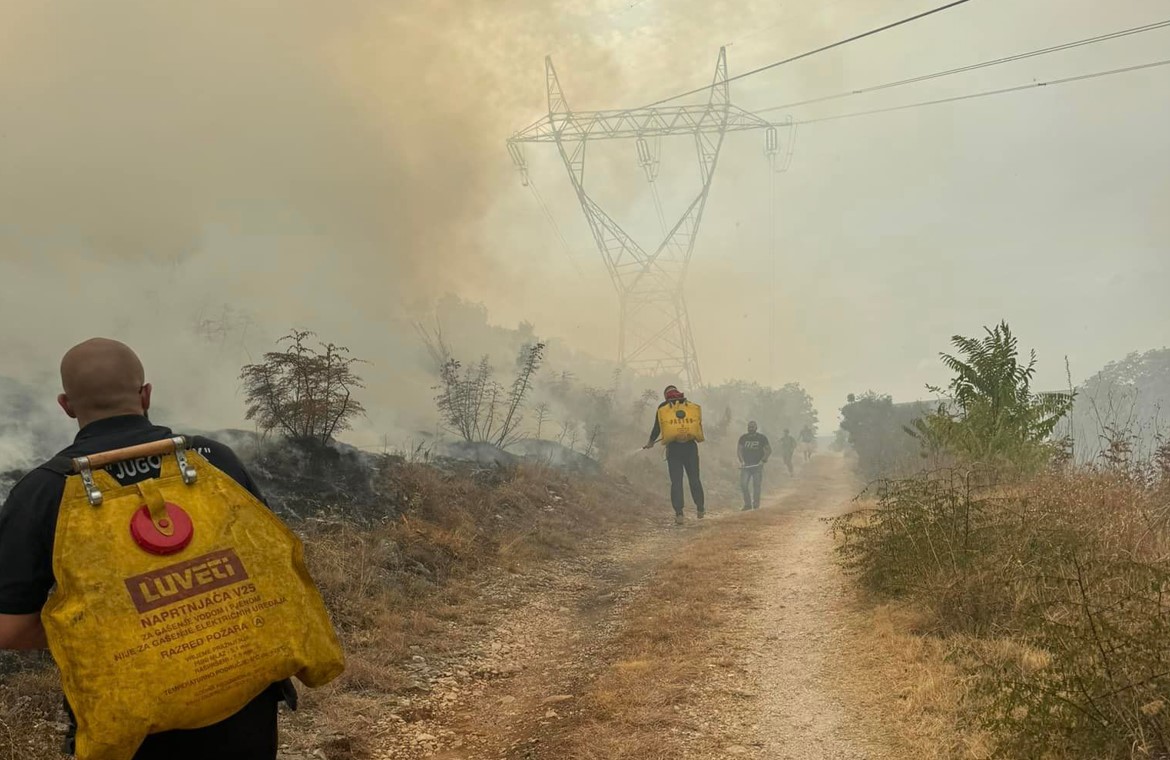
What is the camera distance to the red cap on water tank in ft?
5.50

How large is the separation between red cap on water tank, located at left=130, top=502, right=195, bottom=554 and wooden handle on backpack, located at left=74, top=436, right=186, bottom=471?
0.15 metres

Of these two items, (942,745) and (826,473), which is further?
(826,473)

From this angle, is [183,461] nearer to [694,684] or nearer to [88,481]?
[88,481]

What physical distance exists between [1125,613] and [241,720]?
361 centimetres

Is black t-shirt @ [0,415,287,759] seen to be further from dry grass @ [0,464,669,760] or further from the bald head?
dry grass @ [0,464,669,760]

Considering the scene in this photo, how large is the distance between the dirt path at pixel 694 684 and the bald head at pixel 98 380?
2.56 metres

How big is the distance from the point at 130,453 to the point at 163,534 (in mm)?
227

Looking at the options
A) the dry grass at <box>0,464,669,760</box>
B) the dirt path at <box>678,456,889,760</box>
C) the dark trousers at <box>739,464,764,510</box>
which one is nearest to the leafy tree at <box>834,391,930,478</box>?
the dark trousers at <box>739,464,764,510</box>

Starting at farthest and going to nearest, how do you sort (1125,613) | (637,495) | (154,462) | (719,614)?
(637,495)
(719,614)
(1125,613)
(154,462)

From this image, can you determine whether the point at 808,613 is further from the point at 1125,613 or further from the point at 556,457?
the point at 556,457

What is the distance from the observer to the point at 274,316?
→ 45.4 feet

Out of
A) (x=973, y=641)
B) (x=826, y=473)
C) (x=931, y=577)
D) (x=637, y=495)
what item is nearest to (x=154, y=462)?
(x=973, y=641)

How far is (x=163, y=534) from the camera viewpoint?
1710 mm

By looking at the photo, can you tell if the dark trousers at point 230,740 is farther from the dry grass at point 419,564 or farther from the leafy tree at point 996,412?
the leafy tree at point 996,412
